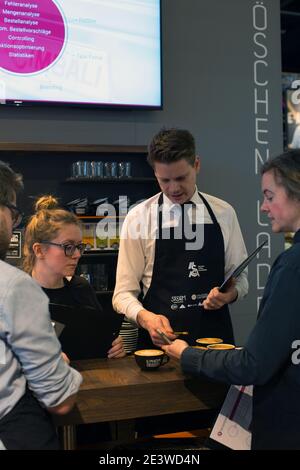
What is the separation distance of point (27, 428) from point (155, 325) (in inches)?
34.2

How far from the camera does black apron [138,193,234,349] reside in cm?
263

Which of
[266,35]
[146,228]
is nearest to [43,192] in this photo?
[146,228]

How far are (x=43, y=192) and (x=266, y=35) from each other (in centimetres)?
239

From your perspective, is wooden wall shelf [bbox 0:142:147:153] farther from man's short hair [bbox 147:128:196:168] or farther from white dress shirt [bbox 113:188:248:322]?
man's short hair [bbox 147:128:196:168]

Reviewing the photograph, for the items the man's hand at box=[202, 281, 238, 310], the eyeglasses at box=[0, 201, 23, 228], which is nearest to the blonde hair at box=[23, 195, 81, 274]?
the man's hand at box=[202, 281, 238, 310]

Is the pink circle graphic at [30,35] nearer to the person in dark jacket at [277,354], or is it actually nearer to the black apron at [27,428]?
the person in dark jacket at [277,354]

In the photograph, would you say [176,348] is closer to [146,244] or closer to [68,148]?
[146,244]

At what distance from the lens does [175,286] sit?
266 centimetres

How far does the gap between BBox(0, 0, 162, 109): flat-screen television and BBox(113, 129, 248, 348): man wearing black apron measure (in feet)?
5.18

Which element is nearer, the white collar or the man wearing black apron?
the man wearing black apron

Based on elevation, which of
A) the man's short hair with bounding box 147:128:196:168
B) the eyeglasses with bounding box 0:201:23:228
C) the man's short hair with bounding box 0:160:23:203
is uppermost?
the man's short hair with bounding box 147:128:196:168

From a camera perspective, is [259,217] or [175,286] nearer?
[175,286]
